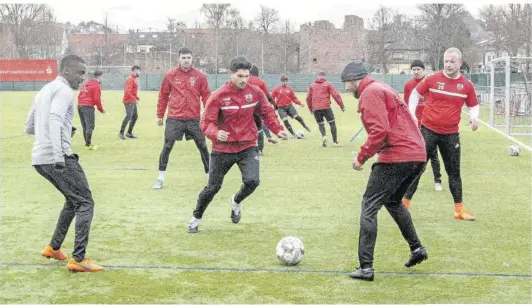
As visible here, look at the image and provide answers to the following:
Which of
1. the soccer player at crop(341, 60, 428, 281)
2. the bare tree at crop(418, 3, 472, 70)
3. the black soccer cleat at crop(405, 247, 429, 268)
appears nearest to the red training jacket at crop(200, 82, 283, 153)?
the soccer player at crop(341, 60, 428, 281)

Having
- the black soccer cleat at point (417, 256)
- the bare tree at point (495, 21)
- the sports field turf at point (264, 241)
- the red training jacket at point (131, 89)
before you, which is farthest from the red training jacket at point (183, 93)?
the bare tree at point (495, 21)

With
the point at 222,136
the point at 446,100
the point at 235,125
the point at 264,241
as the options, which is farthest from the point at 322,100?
the point at 222,136

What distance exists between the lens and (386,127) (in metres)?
6.37

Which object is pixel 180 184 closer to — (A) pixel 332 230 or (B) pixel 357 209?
(B) pixel 357 209

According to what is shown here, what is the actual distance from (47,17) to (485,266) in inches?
2807

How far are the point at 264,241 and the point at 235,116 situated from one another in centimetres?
145

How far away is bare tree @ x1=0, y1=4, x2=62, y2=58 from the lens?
70.2 meters

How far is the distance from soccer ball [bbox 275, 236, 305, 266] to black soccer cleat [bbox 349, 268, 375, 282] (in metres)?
0.65

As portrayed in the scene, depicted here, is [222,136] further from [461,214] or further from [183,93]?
[183,93]

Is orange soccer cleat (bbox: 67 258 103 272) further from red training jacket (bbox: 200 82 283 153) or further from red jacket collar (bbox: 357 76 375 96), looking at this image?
red jacket collar (bbox: 357 76 375 96)

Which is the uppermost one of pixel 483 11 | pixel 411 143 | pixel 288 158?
pixel 483 11

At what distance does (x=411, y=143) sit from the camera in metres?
6.64

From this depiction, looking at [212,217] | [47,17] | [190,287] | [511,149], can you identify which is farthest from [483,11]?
[47,17]

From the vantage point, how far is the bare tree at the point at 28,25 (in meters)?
70.2
